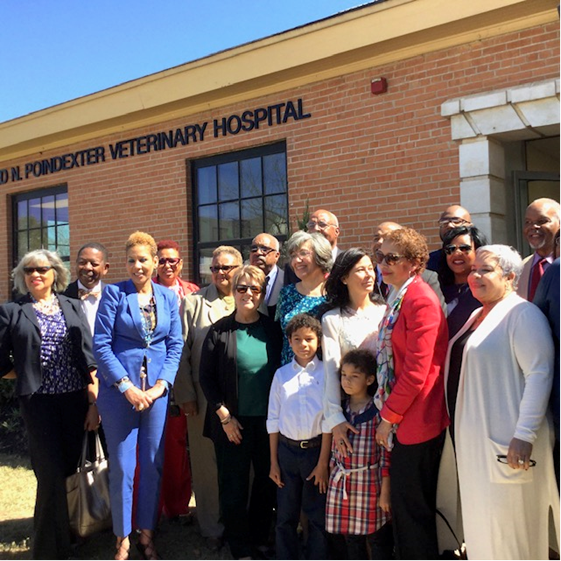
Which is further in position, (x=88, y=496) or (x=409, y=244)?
(x=88, y=496)

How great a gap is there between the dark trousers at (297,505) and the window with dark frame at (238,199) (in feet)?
13.2

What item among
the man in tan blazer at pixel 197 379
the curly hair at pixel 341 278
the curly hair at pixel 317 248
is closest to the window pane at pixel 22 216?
the man in tan blazer at pixel 197 379

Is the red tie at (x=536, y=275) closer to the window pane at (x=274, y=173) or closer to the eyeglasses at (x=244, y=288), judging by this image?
the eyeglasses at (x=244, y=288)

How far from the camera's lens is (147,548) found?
379 centimetres

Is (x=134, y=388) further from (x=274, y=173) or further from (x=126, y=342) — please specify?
(x=274, y=173)

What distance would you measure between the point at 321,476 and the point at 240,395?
0.75m

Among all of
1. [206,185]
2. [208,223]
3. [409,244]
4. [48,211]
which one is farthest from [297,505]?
[48,211]

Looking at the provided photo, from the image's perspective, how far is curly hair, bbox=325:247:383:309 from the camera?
132 inches

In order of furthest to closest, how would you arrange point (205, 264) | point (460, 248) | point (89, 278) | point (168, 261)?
point (205, 264) → point (89, 278) → point (168, 261) → point (460, 248)

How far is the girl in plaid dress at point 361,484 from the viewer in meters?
3.12

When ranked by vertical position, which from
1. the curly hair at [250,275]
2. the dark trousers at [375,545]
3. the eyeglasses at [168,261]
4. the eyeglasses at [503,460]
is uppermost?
the eyeglasses at [168,261]

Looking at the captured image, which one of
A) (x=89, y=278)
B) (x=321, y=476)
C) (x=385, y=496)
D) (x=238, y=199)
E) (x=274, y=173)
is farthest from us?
(x=238, y=199)

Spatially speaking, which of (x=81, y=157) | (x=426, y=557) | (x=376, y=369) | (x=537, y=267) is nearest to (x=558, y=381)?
(x=376, y=369)

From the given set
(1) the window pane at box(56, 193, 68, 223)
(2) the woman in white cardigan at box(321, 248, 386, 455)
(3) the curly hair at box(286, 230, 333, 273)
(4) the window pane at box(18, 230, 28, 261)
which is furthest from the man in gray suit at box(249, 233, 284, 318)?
(4) the window pane at box(18, 230, 28, 261)
